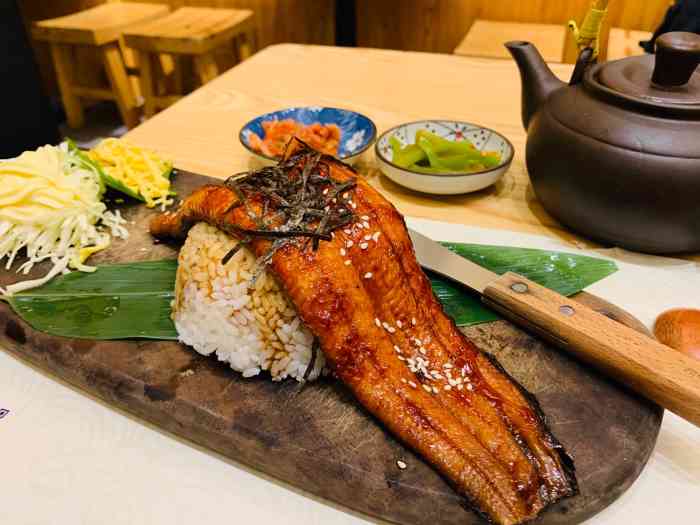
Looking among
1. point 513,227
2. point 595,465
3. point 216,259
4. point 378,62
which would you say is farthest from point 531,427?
point 378,62

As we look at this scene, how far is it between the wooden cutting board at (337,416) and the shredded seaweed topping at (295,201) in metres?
0.33

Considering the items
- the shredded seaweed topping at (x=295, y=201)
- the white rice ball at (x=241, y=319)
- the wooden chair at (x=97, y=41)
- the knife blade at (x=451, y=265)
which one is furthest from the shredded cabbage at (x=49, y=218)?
the wooden chair at (x=97, y=41)

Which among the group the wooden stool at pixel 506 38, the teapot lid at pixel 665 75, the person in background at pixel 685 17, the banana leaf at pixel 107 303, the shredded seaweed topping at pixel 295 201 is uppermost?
the teapot lid at pixel 665 75

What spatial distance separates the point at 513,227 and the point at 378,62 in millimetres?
1848

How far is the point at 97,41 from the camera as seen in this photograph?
511cm

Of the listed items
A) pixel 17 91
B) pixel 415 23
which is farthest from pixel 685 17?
pixel 17 91

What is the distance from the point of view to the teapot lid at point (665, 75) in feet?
4.90

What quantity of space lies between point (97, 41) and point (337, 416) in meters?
5.08

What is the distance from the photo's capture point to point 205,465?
1.21m

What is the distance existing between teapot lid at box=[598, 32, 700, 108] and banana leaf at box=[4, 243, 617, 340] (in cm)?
49

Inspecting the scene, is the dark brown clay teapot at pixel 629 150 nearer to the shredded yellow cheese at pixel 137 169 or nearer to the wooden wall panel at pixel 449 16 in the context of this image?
the shredded yellow cheese at pixel 137 169

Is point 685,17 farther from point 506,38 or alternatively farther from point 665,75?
point 665,75

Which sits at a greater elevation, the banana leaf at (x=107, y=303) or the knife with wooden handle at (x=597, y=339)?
the knife with wooden handle at (x=597, y=339)

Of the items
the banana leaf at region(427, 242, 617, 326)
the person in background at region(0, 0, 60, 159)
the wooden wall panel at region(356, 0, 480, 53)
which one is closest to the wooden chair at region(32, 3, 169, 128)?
the person in background at region(0, 0, 60, 159)
